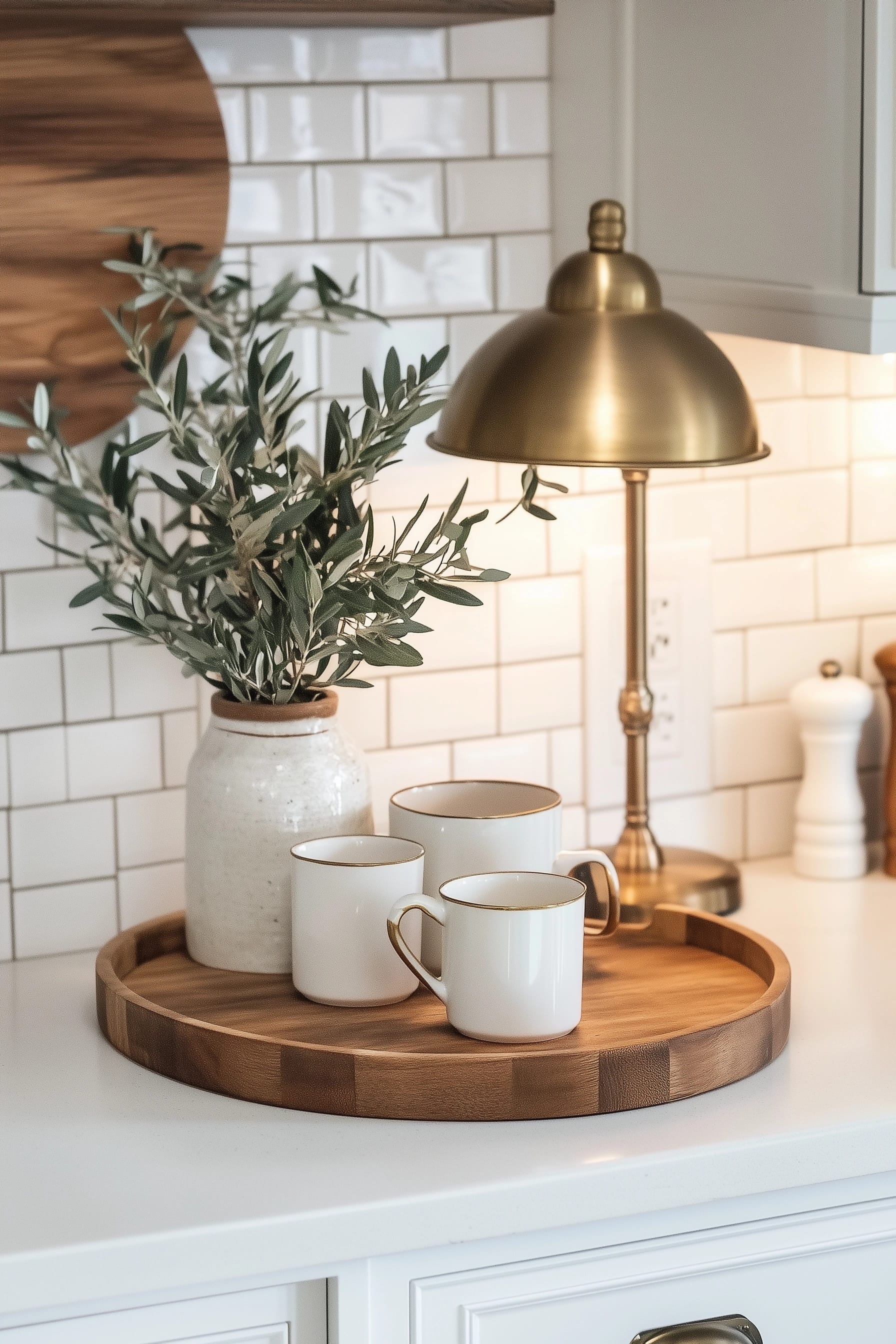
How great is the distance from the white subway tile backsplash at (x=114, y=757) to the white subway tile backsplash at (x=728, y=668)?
22.5 inches

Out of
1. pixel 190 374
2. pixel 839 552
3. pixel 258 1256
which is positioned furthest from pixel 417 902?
pixel 839 552

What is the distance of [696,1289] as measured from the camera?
1066mm

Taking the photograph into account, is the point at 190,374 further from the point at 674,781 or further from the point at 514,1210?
the point at 514,1210

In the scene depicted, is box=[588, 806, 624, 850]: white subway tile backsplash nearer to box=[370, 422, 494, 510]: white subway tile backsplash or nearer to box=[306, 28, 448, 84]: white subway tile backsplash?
box=[370, 422, 494, 510]: white subway tile backsplash

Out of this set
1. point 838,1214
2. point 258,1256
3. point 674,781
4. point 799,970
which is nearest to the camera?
point 258,1256

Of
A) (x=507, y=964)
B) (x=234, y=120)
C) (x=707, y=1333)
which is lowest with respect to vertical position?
(x=707, y=1333)

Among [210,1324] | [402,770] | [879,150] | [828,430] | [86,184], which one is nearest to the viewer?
[210,1324]

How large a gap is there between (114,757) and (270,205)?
19.5 inches

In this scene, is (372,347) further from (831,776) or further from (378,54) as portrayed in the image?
→ (831,776)

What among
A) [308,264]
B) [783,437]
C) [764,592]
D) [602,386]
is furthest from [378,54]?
[764,592]

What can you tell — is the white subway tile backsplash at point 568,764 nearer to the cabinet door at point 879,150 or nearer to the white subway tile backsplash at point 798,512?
the white subway tile backsplash at point 798,512

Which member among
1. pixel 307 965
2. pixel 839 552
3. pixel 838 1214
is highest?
pixel 839 552

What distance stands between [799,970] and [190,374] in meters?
0.72

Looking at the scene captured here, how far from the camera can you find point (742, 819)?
1.69 metres
